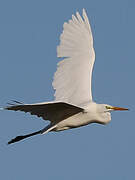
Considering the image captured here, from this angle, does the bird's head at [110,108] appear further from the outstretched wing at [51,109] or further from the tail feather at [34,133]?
the tail feather at [34,133]

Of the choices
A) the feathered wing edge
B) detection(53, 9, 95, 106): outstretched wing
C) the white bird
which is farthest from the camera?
detection(53, 9, 95, 106): outstretched wing

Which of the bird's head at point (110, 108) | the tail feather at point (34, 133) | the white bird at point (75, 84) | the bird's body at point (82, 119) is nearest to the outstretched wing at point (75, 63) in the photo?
the white bird at point (75, 84)

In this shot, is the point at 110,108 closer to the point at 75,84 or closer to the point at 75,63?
the point at 75,84

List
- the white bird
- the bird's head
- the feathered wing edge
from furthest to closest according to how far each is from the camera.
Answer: the bird's head → the white bird → the feathered wing edge

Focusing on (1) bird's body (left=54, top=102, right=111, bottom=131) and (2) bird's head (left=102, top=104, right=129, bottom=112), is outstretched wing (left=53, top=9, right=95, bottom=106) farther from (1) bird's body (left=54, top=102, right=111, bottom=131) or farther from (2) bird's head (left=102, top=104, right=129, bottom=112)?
(1) bird's body (left=54, top=102, right=111, bottom=131)

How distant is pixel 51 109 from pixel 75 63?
2.63 m

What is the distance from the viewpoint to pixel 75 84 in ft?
37.4

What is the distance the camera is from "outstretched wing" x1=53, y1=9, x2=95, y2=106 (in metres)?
Answer: 11.2

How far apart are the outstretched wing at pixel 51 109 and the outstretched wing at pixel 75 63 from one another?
1022 millimetres

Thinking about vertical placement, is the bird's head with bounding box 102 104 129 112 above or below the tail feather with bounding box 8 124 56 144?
above

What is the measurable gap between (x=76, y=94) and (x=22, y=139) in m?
1.52

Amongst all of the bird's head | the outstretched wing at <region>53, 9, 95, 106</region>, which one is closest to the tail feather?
the outstretched wing at <region>53, 9, 95, 106</region>

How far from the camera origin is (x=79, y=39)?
12062 mm

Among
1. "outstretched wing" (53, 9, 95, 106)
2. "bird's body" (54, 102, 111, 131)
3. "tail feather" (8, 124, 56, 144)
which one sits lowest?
"tail feather" (8, 124, 56, 144)
